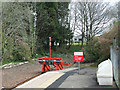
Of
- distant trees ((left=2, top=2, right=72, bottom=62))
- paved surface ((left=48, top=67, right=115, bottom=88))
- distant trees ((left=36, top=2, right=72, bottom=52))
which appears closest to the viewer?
paved surface ((left=48, top=67, right=115, bottom=88))

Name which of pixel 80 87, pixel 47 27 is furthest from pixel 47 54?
pixel 80 87

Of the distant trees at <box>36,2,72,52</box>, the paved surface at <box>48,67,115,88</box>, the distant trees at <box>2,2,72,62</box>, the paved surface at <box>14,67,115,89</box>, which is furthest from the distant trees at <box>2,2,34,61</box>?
the paved surface at <box>48,67,115,88</box>

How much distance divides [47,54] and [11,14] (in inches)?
533

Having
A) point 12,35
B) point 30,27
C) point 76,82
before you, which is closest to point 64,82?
point 76,82

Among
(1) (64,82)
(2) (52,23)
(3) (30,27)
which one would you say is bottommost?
(1) (64,82)

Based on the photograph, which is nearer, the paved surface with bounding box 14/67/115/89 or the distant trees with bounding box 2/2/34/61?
the paved surface with bounding box 14/67/115/89

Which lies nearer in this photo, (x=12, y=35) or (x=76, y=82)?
(x=76, y=82)

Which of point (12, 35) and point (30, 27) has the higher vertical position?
point (30, 27)

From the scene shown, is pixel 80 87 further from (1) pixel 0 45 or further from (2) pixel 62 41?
(2) pixel 62 41

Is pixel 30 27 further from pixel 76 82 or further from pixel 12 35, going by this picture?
pixel 76 82

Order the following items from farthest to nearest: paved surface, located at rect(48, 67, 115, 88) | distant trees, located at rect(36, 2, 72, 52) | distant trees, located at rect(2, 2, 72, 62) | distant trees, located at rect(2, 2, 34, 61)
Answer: distant trees, located at rect(36, 2, 72, 52) → distant trees, located at rect(2, 2, 72, 62) → distant trees, located at rect(2, 2, 34, 61) → paved surface, located at rect(48, 67, 115, 88)

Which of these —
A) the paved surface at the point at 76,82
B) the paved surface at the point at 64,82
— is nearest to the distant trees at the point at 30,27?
the paved surface at the point at 64,82

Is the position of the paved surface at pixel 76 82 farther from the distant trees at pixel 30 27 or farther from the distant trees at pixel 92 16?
the distant trees at pixel 92 16

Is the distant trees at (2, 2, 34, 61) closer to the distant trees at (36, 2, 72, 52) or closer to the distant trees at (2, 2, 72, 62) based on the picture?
the distant trees at (2, 2, 72, 62)
